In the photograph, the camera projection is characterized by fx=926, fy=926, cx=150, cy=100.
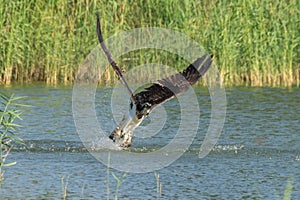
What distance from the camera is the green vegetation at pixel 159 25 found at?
48.8ft

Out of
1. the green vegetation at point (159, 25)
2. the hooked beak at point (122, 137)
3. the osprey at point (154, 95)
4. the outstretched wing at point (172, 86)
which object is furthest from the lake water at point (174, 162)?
the green vegetation at point (159, 25)

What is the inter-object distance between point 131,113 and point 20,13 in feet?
19.1

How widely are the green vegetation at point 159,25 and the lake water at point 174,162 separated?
1316 millimetres

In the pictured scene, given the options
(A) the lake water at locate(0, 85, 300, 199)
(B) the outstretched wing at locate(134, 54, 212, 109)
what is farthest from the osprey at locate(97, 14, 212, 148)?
(A) the lake water at locate(0, 85, 300, 199)

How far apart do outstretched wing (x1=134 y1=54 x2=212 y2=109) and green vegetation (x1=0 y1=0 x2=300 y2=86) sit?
532 cm

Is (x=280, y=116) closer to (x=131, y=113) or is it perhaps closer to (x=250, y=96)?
(x=250, y=96)

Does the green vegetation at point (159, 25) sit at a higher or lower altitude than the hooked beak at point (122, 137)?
higher

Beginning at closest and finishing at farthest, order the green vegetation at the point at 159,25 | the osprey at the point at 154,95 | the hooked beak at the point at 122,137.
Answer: the osprey at the point at 154,95
the hooked beak at the point at 122,137
the green vegetation at the point at 159,25

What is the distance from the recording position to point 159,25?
1507cm

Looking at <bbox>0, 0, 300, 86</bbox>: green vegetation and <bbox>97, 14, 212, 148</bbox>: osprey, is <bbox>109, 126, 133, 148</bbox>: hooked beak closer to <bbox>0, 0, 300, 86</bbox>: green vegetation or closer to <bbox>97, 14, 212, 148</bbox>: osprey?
<bbox>97, 14, 212, 148</bbox>: osprey

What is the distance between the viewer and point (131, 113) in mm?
9445

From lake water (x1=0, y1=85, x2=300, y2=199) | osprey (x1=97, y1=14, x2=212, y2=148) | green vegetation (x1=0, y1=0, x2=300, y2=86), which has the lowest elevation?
lake water (x1=0, y1=85, x2=300, y2=199)

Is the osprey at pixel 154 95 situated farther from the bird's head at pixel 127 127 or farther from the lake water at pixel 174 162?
the lake water at pixel 174 162

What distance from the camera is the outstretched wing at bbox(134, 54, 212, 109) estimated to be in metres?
9.32
